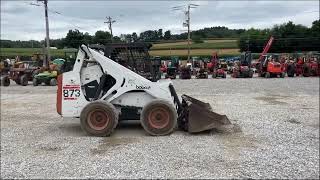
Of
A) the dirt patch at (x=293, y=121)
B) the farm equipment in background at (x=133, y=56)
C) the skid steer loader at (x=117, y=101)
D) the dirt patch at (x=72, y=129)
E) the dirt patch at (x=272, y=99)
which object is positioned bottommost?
the dirt patch at (x=72, y=129)

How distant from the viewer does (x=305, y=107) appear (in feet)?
48.0

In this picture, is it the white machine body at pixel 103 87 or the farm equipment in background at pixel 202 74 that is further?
the farm equipment in background at pixel 202 74

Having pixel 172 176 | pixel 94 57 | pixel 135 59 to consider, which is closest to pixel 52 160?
pixel 172 176

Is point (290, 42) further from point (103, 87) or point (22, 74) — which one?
point (103, 87)

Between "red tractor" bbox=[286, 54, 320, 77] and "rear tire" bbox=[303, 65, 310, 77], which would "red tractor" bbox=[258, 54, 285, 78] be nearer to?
"red tractor" bbox=[286, 54, 320, 77]

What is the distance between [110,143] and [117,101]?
1.41 m

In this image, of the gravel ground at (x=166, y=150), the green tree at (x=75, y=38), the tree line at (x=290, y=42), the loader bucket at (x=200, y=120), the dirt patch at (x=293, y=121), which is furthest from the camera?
the tree line at (x=290, y=42)

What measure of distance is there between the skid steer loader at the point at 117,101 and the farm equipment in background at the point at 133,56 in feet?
1.52

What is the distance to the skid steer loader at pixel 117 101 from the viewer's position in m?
10.2

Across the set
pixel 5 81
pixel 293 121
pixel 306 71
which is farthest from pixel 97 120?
pixel 306 71

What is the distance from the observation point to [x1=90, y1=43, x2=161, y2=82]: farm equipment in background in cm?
1101

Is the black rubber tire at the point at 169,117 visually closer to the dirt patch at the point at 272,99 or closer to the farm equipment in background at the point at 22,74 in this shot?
the dirt patch at the point at 272,99

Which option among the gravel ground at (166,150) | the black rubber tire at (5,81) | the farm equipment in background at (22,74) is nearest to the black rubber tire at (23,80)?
the farm equipment in background at (22,74)

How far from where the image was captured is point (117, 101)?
34.7 ft
